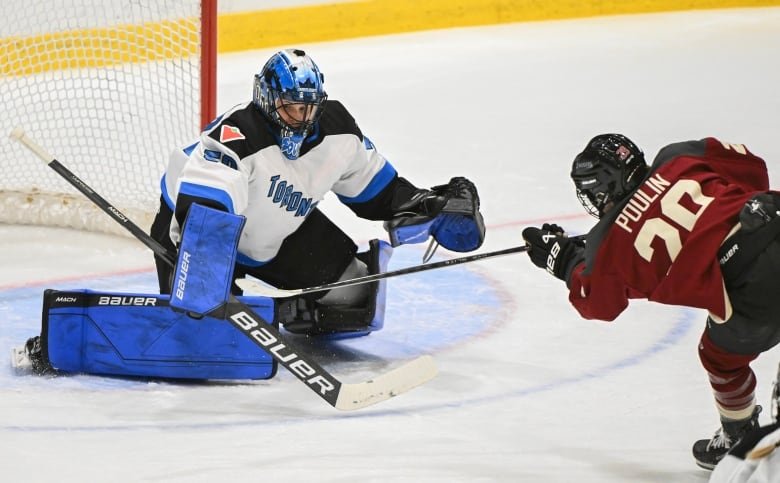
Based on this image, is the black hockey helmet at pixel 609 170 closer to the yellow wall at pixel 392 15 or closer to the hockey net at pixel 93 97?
the hockey net at pixel 93 97

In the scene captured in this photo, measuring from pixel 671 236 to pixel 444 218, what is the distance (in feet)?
4.00

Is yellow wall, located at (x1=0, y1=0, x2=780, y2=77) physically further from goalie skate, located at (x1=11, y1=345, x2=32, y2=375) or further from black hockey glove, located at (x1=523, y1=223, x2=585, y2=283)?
black hockey glove, located at (x1=523, y1=223, x2=585, y2=283)

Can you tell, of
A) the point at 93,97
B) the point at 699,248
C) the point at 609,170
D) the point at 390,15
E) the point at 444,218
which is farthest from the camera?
the point at 390,15

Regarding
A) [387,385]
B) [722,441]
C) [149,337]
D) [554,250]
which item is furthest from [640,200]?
[149,337]

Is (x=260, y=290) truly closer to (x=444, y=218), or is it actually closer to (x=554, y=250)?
(x=444, y=218)

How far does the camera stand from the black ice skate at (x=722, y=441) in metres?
2.66

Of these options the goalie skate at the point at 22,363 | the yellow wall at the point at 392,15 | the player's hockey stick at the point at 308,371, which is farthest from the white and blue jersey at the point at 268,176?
the yellow wall at the point at 392,15

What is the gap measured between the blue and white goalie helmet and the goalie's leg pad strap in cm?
36

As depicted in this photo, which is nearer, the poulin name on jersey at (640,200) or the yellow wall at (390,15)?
the poulin name on jersey at (640,200)

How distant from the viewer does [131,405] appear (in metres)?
3.07

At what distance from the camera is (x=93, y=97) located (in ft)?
16.3

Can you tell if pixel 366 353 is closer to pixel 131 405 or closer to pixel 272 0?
pixel 131 405

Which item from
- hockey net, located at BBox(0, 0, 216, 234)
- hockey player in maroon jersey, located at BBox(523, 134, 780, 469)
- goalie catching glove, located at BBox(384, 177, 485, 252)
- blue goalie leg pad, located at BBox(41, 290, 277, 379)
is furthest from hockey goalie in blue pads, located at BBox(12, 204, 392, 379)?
hockey net, located at BBox(0, 0, 216, 234)

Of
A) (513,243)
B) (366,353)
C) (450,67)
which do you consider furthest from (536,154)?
(366,353)
